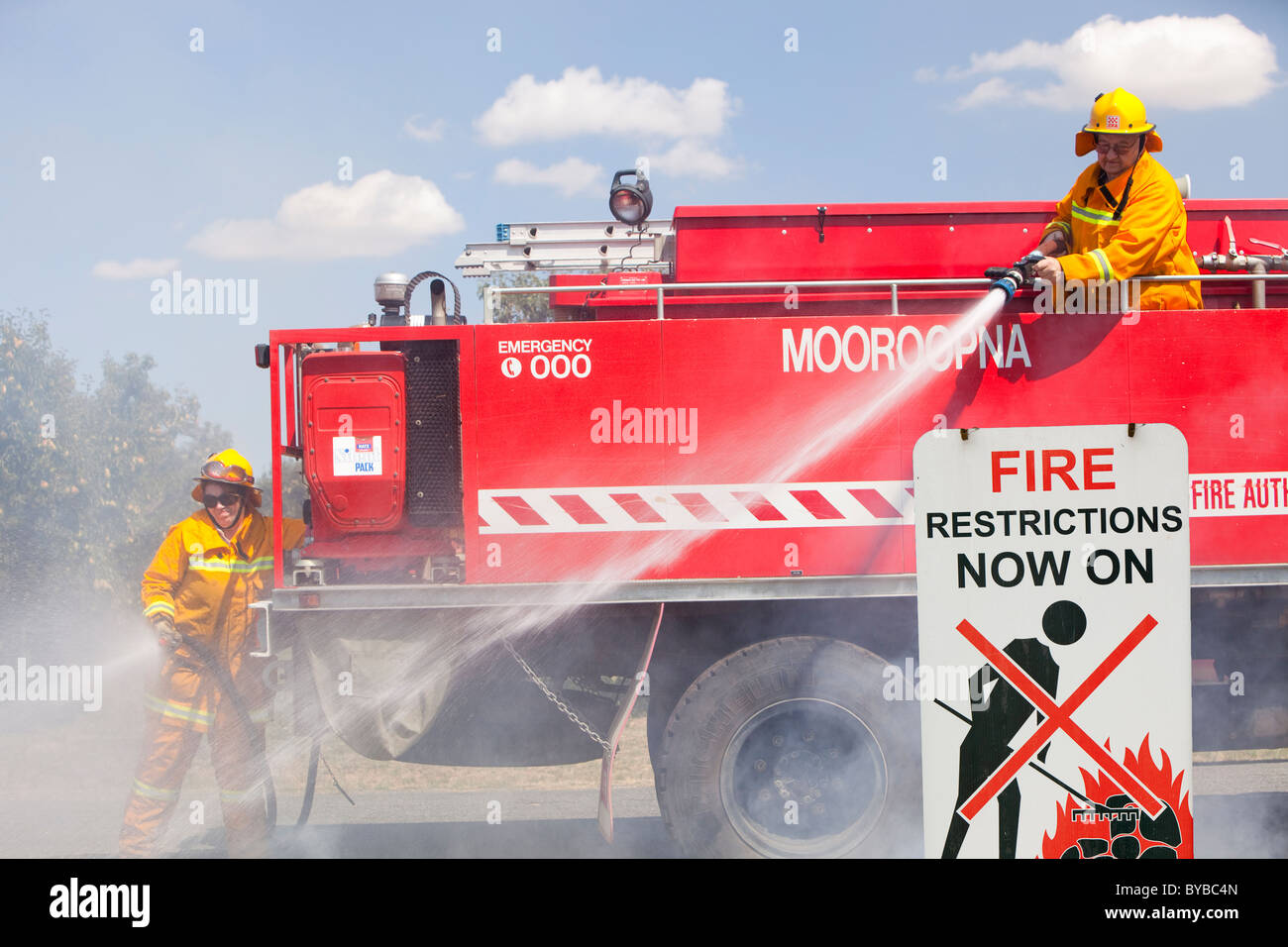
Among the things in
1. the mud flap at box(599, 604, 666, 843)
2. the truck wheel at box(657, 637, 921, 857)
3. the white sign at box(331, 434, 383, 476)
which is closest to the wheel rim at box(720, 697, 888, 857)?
the truck wheel at box(657, 637, 921, 857)

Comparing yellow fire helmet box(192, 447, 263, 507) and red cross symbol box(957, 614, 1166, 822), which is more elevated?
yellow fire helmet box(192, 447, 263, 507)

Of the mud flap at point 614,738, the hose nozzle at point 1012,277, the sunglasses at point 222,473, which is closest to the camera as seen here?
the hose nozzle at point 1012,277

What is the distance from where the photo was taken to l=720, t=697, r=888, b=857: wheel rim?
481 cm

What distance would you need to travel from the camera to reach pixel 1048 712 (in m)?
3.11

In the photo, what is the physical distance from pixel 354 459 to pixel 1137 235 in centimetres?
394

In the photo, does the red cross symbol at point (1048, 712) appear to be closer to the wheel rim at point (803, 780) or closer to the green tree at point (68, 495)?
the wheel rim at point (803, 780)

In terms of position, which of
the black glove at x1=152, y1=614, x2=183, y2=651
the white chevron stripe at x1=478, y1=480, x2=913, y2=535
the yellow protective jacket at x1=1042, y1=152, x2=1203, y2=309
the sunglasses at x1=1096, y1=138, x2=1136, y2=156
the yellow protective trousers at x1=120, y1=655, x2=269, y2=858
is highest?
the sunglasses at x1=1096, y1=138, x2=1136, y2=156

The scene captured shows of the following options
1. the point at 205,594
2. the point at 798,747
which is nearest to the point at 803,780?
the point at 798,747

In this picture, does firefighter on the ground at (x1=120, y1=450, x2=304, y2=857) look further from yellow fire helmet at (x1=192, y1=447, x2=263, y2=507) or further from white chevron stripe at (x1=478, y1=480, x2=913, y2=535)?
white chevron stripe at (x1=478, y1=480, x2=913, y2=535)

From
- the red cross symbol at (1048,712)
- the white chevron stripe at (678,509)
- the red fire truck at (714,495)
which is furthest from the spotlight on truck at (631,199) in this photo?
the red cross symbol at (1048,712)

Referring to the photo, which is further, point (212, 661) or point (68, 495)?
point (68, 495)

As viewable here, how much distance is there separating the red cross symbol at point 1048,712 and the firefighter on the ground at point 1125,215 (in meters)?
2.23

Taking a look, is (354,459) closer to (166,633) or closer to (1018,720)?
(166,633)

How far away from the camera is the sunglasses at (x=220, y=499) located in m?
5.84
